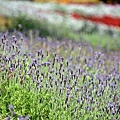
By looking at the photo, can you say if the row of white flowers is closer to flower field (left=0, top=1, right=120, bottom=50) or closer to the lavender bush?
flower field (left=0, top=1, right=120, bottom=50)

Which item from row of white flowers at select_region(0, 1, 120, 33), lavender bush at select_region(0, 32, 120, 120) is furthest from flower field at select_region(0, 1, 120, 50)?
lavender bush at select_region(0, 32, 120, 120)

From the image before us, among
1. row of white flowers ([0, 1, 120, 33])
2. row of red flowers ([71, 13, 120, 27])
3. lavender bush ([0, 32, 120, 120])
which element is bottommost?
row of red flowers ([71, 13, 120, 27])

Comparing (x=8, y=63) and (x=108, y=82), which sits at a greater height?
(x=8, y=63)

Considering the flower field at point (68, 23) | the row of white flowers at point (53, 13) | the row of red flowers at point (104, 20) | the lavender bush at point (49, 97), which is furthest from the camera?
the row of red flowers at point (104, 20)

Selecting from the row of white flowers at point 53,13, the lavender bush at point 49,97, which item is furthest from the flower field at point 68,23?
the lavender bush at point 49,97

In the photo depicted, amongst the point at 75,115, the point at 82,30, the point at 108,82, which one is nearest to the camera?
the point at 75,115

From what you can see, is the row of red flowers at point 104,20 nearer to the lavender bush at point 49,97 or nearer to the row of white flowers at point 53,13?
the row of white flowers at point 53,13

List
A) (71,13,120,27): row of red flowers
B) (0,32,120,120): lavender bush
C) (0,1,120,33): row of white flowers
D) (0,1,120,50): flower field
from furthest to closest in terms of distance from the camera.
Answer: (71,13,120,27): row of red flowers < (0,1,120,33): row of white flowers < (0,1,120,50): flower field < (0,32,120,120): lavender bush

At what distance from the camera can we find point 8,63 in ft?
15.2

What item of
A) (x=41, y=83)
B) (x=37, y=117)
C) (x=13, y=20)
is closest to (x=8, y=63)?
(x=41, y=83)

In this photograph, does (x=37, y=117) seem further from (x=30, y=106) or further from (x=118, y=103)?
(x=118, y=103)

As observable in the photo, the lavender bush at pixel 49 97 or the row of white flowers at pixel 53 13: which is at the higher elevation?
the lavender bush at pixel 49 97

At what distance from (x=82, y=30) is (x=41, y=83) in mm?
10451

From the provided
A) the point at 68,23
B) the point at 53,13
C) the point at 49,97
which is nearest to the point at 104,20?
the point at 53,13
